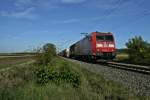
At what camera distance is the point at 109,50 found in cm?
3172

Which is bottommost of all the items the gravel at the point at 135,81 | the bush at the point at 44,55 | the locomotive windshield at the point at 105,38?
the gravel at the point at 135,81

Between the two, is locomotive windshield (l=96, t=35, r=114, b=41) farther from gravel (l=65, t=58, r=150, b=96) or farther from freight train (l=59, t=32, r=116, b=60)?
gravel (l=65, t=58, r=150, b=96)

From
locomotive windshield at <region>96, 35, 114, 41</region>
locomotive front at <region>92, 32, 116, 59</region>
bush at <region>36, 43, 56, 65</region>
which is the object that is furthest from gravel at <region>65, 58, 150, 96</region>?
locomotive windshield at <region>96, 35, 114, 41</region>

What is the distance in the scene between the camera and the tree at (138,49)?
3538 cm

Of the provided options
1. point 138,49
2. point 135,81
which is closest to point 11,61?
point 138,49

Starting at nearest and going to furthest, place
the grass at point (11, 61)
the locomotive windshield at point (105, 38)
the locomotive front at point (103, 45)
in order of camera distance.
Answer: the locomotive front at point (103, 45), the locomotive windshield at point (105, 38), the grass at point (11, 61)

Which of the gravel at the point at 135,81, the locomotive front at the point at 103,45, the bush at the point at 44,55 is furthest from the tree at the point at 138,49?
the gravel at the point at 135,81

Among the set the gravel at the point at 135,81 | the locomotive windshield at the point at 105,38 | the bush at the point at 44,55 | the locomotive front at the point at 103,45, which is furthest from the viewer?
the locomotive windshield at the point at 105,38

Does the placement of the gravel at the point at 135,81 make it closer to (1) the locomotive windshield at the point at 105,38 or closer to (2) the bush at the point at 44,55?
(2) the bush at the point at 44,55

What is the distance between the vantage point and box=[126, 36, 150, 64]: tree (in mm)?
35378

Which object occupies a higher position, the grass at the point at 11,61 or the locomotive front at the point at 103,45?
the locomotive front at the point at 103,45

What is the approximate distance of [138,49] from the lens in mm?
37469

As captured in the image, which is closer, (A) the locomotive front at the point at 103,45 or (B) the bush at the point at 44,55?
(B) the bush at the point at 44,55

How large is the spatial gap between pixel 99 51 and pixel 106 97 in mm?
22768
